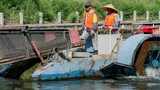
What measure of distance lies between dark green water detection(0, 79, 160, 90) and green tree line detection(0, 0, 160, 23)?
17797 millimetres

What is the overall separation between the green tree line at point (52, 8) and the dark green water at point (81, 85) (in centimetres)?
1780

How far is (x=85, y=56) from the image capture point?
19156 mm

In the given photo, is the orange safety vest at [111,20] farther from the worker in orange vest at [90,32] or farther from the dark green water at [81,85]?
the dark green water at [81,85]

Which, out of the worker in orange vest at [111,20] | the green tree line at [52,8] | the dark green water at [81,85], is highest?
the worker in orange vest at [111,20]

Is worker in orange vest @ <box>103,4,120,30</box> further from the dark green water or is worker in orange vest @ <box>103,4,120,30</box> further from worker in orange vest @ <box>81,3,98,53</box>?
the dark green water

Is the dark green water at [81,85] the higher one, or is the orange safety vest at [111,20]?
the orange safety vest at [111,20]

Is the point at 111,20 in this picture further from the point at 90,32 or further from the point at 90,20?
the point at 90,32

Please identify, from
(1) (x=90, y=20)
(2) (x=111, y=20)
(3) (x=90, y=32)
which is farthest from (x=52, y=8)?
(3) (x=90, y=32)

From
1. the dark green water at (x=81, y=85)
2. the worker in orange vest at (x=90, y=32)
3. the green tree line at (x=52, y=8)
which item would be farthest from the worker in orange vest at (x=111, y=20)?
the green tree line at (x=52, y=8)

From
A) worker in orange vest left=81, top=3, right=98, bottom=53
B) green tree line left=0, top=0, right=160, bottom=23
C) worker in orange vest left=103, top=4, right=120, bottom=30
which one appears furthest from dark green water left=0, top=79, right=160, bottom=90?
green tree line left=0, top=0, right=160, bottom=23

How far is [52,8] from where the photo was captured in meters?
40.5

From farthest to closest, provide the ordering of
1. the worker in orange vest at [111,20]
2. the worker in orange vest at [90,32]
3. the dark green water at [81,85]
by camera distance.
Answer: the worker in orange vest at [111,20] → the worker in orange vest at [90,32] → the dark green water at [81,85]

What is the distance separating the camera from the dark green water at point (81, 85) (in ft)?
57.0

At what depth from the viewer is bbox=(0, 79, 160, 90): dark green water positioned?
17359mm
